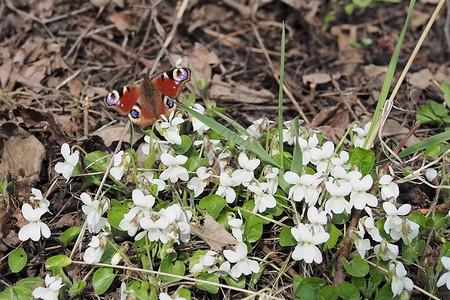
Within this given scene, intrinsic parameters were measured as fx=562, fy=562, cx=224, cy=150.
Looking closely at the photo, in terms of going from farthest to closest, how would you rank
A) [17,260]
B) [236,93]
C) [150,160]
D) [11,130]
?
[236,93] → [11,130] → [150,160] → [17,260]

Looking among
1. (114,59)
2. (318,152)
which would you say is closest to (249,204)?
(318,152)

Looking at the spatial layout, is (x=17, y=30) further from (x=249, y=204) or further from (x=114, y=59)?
(x=249, y=204)

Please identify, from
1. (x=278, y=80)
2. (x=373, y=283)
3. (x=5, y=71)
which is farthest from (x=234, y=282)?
(x=5, y=71)

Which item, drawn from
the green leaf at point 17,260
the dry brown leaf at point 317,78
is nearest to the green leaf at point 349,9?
the dry brown leaf at point 317,78

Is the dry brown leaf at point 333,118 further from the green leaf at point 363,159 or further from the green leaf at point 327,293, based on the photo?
the green leaf at point 327,293

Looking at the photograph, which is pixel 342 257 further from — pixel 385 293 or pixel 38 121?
pixel 38 121
